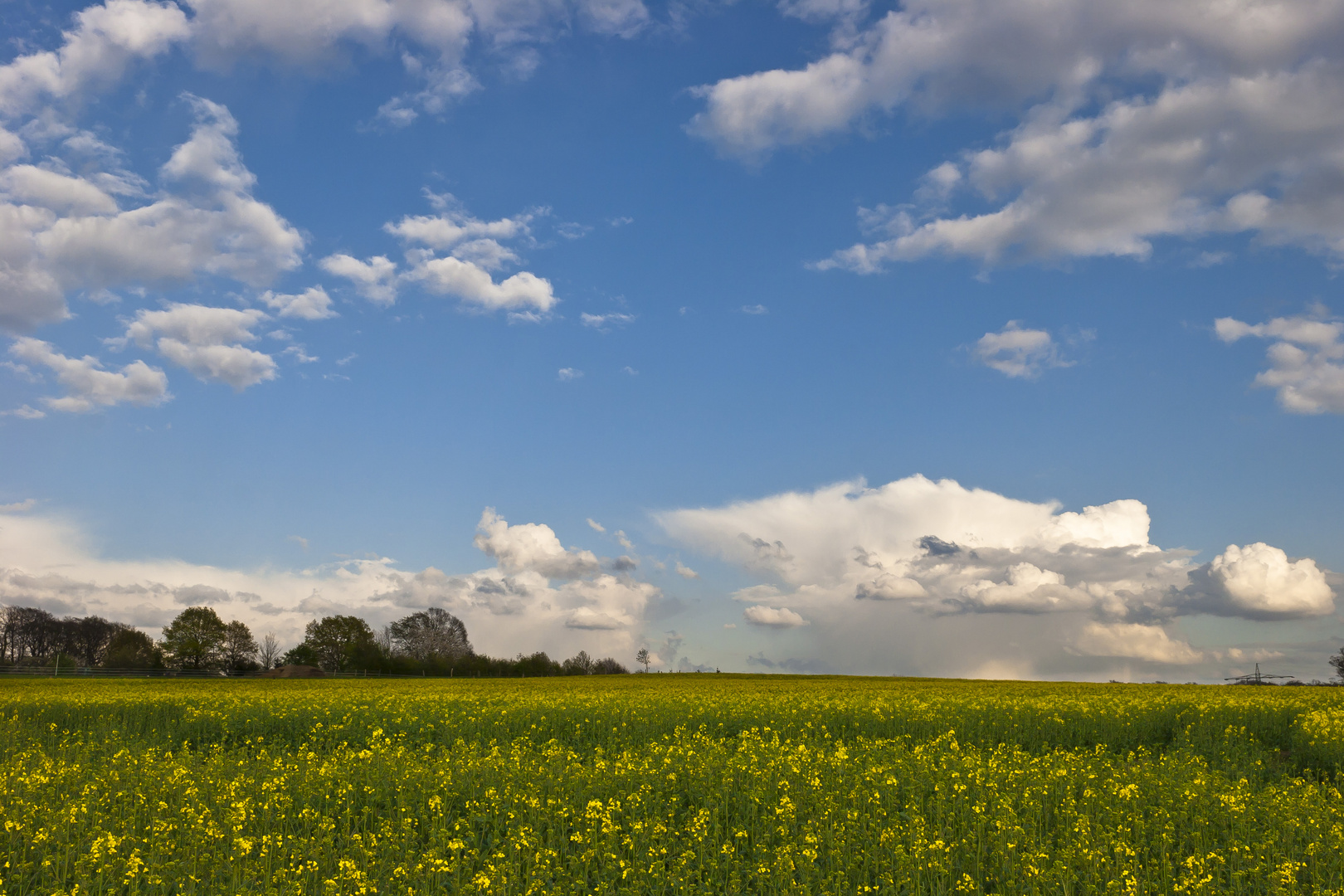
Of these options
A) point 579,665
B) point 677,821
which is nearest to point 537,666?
point 579,665

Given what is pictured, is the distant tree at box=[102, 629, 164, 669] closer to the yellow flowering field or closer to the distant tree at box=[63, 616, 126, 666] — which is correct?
the distant tree at box=[63, 616, 126, 666]

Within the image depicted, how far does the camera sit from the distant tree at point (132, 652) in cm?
9778

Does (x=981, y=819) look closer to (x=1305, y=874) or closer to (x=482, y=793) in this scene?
(x=1305, y=874)

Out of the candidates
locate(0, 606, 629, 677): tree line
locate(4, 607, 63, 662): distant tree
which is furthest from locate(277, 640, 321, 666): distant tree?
locate(4, 607, 63, 662): distant tree

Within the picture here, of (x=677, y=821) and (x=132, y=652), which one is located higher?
(x=677, y=821)

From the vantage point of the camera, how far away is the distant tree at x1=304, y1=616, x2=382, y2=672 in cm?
10500

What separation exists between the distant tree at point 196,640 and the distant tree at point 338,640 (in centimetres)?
1105

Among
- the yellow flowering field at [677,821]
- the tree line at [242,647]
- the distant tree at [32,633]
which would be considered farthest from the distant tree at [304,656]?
the yellow flowering field at [677,821]

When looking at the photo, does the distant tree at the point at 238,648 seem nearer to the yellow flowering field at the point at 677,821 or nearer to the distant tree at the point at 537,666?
the distant tree at the point at 537,666

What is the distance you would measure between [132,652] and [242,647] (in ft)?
42.1

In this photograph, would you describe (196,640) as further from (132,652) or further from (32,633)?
(32,633)

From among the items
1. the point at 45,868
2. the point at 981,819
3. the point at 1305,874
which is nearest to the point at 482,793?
the point at 45,868

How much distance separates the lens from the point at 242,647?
109 m

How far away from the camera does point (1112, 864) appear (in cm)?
→ 920
